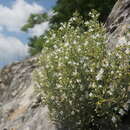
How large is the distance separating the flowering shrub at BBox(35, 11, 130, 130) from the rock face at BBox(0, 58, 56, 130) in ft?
3.07

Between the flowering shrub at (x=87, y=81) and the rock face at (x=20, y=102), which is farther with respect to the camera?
the rock face at (x=20, y=102)

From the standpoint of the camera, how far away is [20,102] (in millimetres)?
8922

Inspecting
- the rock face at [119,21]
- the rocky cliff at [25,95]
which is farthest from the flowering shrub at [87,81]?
the rock face at [119,21]

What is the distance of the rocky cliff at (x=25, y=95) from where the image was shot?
7557 millimetres

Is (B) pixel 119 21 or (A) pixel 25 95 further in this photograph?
(A) pixel 25 95

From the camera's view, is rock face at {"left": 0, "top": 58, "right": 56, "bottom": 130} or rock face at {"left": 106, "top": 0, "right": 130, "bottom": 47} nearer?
rock face at {"left": 106, "top": 0, "right": 130, "bottom": 47}

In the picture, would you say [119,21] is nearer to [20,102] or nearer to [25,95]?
[25,95]

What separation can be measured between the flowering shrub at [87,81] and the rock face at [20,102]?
3.07 ft

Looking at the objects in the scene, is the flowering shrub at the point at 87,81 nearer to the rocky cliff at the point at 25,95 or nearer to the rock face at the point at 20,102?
the rocky cliff at the point at 25,95

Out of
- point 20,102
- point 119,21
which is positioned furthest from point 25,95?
point 119,21

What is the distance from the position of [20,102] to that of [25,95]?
0.85 feet

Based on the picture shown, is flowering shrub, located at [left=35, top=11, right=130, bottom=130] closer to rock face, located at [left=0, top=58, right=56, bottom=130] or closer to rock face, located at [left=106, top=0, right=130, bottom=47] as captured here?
rock face, located at [left=0, top=58, right=56, bottom=130]

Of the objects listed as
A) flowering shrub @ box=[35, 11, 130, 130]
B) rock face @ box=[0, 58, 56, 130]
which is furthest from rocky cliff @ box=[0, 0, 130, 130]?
flowering shrub @ box=[35, 11, 130, 130]

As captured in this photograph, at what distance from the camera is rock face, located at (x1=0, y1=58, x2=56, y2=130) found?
7.56 m
